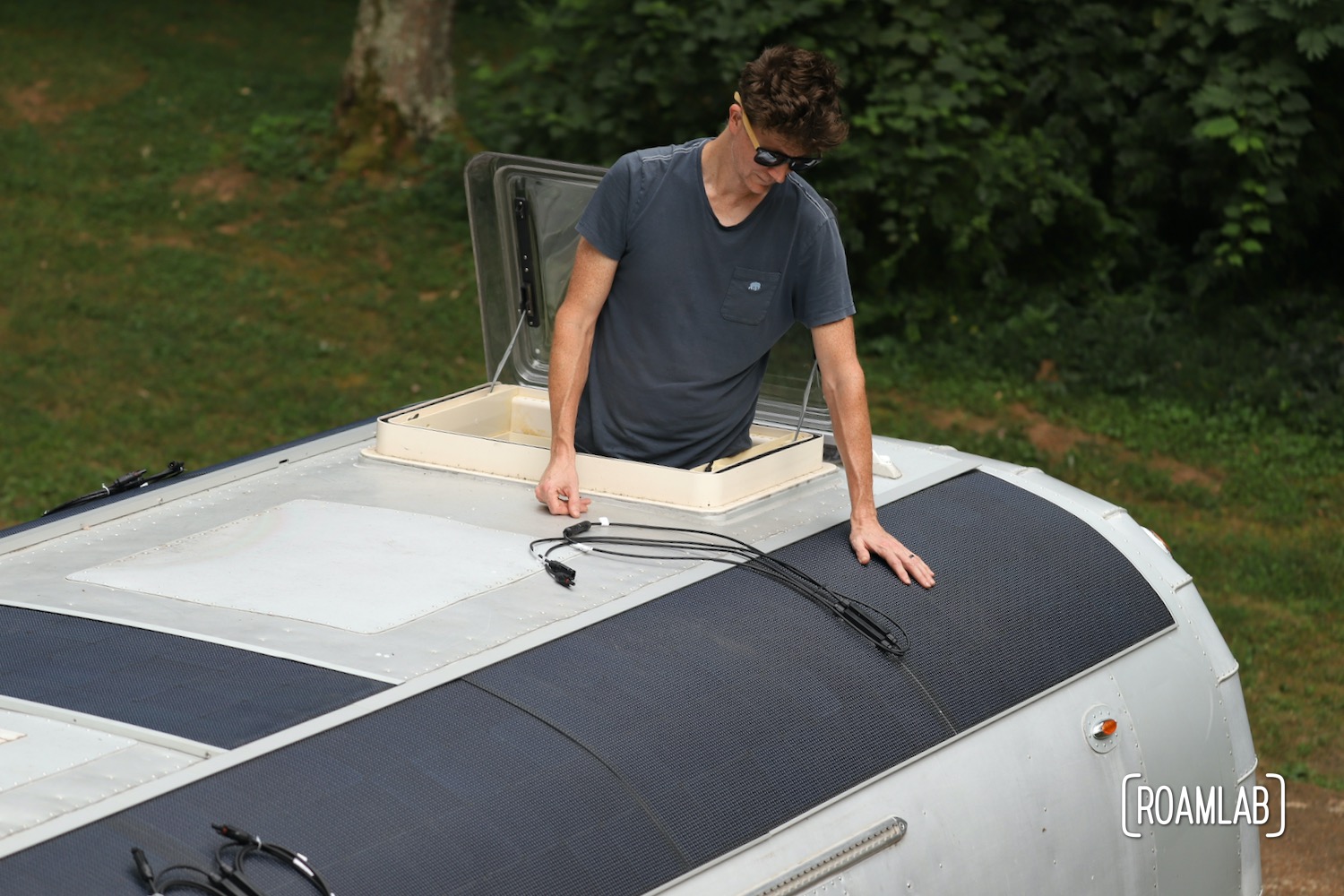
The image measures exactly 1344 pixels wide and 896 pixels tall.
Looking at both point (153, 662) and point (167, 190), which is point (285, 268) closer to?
point (167, 190)

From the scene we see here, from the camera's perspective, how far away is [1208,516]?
878cm

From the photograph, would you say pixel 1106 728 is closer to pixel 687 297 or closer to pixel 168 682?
pixel 687 297

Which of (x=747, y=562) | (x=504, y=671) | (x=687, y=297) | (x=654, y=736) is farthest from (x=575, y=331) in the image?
(x=654, y=736)

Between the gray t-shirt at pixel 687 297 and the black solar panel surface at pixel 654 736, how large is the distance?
0.58 meters

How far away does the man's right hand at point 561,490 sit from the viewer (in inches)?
153

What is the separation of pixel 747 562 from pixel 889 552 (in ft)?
1.27

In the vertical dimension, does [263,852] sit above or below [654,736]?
above

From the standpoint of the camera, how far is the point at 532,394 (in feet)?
16.4

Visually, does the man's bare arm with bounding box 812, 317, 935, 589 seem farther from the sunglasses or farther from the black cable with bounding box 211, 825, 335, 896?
the black cable with bounding box 211, 825, 335, 896

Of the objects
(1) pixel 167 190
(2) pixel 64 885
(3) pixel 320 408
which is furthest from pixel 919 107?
(2) pixel 64 885

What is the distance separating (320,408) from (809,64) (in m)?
6.71

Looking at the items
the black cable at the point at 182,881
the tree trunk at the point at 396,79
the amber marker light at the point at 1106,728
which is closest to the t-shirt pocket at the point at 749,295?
the amber marker light at the point at 1106,728

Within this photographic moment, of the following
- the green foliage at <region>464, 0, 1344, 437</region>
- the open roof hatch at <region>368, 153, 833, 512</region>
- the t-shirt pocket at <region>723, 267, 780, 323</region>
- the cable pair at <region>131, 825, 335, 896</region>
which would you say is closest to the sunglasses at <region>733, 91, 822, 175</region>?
the t-shirt pocket at <region>723, 267, 780, 323</region>

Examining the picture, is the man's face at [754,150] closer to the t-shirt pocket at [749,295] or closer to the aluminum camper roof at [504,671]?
the t-shirt pocket at [749,295]
